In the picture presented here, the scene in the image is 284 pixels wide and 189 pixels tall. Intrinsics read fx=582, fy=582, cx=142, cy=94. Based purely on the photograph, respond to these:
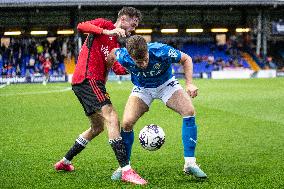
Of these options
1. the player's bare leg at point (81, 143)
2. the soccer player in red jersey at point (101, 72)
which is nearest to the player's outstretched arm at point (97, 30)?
the soccer player in red jersey at point (101, 72)

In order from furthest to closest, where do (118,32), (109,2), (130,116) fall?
(109,2), (130,116), (118,32)

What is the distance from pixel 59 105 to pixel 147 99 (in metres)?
14.5

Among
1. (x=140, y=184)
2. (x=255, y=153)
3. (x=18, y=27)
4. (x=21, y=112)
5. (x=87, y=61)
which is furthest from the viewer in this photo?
(x=18, y=27)

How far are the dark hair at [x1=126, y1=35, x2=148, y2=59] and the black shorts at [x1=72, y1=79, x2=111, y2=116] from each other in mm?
882

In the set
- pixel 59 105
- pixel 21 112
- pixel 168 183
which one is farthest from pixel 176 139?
pixel 59 105

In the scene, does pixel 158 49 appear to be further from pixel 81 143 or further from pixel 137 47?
pixel 81 143

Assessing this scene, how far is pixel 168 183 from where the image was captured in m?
7.73

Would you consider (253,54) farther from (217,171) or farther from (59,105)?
(217,171)

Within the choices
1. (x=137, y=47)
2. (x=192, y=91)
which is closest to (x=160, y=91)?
(x=192, y=91)

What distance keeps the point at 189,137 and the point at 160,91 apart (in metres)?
0.85

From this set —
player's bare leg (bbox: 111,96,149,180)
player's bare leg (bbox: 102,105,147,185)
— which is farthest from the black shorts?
player's bare leg (bbox: 111,96,149,180)

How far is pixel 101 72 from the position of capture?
331 inches

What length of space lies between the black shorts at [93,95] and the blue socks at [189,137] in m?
1.14

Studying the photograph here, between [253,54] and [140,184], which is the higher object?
[140,184]
